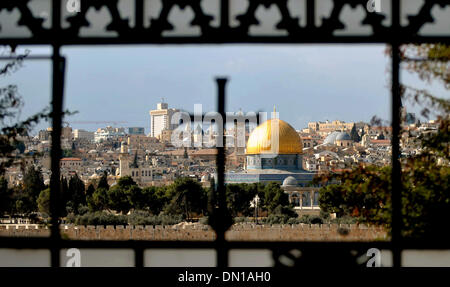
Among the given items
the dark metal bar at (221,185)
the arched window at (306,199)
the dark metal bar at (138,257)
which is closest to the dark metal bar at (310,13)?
the dark metal bar at (221,185)

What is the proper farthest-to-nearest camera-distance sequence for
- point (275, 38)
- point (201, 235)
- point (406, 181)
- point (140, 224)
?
point (140, 224) < point (201, 235) < point (406, 181) < point (275, 38)

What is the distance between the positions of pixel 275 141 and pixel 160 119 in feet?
270

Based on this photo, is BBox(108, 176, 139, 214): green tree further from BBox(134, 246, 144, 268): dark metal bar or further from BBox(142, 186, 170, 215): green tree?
BBox(134, 246, 144, 268): dark metal bar

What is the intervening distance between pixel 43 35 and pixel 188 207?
32262 mm

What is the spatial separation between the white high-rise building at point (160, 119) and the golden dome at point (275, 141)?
228ft

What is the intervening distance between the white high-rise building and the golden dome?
69569 mm

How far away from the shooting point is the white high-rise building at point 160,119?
11700 centimetres

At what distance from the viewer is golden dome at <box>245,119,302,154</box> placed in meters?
45.3

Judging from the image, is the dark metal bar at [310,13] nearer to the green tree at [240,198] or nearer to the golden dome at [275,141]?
the green tree at [240,198]

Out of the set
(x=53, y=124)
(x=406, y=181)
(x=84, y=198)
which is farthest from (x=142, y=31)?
(x=84, y=198)

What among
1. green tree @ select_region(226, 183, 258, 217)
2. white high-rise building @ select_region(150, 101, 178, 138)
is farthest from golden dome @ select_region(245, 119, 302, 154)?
white high-rise building @ select_region(150, 101, 178, 138)

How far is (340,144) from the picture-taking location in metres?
83.7
